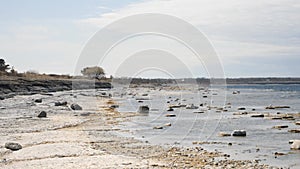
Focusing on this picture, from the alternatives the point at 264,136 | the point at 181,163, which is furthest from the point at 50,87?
the point at 181,163

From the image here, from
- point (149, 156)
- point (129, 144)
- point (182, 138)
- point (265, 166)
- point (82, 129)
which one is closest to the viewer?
point (265, 166)

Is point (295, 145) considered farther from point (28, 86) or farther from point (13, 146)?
point (28, 86)

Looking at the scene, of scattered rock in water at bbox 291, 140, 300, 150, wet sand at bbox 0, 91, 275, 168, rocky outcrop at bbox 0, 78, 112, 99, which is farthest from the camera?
rocky outcrop at bbox 0, 78, 112, 99

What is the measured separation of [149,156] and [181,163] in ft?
7.70

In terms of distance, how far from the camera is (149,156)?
2045 cm

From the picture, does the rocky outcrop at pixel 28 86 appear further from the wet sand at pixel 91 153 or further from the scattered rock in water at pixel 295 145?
the scattered rock in water at pixel 295 145

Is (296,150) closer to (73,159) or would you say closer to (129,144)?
(129,144)

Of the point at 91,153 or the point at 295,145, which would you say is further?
the point at 295,145

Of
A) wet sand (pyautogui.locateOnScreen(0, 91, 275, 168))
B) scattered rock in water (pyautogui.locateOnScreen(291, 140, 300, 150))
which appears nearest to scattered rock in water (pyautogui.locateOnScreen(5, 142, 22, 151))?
wet sand (pyautogui.locateOnScreen(0, 91, 275, 168))

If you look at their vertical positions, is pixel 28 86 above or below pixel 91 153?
above

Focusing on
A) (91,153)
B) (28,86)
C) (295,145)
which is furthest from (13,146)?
(28,86)

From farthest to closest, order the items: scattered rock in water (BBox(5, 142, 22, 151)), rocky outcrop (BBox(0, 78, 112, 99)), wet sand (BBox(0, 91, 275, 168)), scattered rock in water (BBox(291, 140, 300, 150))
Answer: rocky outcrop (BBox(0, 78, 112, 99))
scattered rock in water (BBox(291, 140, 300, 150))
scattered rock in water (BBox(5, 142, 22, 151))
wet sand (BBox(0, 91, 275, 168))

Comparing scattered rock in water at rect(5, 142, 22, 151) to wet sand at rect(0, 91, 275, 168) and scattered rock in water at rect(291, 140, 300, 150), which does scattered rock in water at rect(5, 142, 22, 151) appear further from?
scattered rock in water at rect(291, 140, 300, 150)

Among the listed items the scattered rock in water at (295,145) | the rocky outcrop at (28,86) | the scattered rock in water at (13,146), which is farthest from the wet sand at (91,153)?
the rocky outcrop at (28,86)
